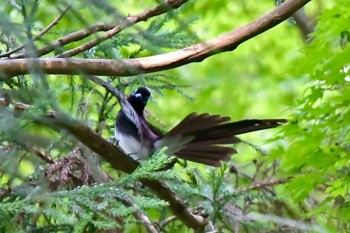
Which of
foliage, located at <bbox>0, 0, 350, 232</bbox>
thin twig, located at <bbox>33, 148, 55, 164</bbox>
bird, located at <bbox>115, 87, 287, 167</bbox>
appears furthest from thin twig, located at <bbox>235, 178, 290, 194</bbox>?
thin twig, located at <bbox>33, 148, 55, 164</bbox>

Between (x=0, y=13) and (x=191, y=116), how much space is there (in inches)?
45.7

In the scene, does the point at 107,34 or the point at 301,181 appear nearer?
the point at 107,34

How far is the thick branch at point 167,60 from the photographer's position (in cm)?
122

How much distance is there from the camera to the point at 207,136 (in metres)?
1.89

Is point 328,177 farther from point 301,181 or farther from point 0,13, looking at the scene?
point 0,13

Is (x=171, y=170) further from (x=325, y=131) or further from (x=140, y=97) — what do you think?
(x=140, y=97)

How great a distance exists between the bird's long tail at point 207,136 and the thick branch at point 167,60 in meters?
0.47

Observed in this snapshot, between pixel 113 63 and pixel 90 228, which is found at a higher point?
pixel 113 63

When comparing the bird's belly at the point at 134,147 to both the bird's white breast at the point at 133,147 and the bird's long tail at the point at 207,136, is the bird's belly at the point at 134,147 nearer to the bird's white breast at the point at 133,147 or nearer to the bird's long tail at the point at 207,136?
the bird's white breast at the point at 133,147

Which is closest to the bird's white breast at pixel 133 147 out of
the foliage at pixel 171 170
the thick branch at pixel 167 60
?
the foliage at pixel 171 170

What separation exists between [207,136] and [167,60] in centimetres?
62

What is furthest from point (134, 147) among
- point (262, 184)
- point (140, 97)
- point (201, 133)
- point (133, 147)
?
point (262, 184)

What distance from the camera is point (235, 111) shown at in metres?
5.57

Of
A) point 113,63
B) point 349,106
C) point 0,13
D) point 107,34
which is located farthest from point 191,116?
point 0,13
